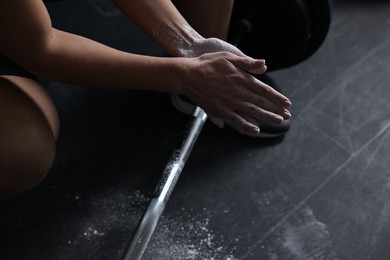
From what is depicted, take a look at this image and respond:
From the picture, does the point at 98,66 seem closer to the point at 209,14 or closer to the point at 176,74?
the point at 176,74

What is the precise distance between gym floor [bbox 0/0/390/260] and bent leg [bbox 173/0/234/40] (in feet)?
0.80

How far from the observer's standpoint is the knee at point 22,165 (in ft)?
2.51

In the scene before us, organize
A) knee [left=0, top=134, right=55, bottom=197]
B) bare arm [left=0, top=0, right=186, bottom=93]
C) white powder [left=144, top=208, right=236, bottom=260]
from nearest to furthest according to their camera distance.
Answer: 1. bare arm [left=0, top=0, right=186, bottom=93]
2. knee [left=0, top=134, right=55, bottom=197]
3. white powder [left=144, top=208, right=236, bottom=260]

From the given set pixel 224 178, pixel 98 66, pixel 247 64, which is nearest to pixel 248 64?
pixel 247 64

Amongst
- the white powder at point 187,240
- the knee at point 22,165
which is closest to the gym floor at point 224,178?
the white powder at point 187,240

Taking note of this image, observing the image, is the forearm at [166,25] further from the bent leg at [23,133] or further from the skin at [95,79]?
the bent leg at [23,133]

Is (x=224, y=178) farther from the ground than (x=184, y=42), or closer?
closer

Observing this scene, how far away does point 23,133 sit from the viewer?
2.52ft

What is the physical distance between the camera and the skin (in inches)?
27.4

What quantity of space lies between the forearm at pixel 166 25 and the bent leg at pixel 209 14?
0.11 m

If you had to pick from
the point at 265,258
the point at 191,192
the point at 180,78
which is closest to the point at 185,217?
the point at 191,192

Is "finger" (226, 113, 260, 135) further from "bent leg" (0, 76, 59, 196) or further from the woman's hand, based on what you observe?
"bent leg" (0, 76, 59, 196)

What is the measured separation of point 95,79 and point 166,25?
173 mm

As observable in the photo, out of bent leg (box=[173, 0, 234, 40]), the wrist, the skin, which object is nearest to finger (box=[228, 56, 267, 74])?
the skin
